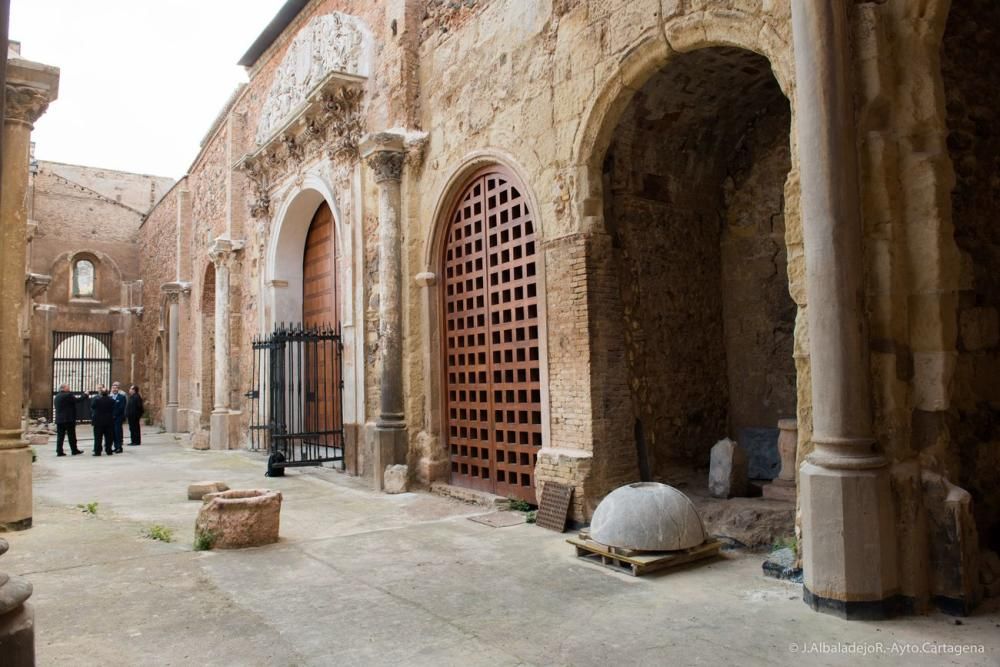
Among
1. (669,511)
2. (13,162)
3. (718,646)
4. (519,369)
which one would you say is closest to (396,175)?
(519,369)


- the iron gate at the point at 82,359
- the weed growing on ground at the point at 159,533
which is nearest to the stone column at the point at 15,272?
the weed growing on ground at the point at 159,533

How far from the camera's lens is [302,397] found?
508 inches

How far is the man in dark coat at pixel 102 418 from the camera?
576 inches

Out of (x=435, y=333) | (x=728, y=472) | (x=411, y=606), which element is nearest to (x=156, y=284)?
(x=435, y=333)

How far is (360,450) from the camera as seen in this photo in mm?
10250

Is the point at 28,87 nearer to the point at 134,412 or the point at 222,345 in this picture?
the point at 222,345

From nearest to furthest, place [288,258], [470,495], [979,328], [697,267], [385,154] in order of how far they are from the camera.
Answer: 1. [979,328]
2. [697,267]
3. [470,495]
4. [385,154]
5. [288,258]

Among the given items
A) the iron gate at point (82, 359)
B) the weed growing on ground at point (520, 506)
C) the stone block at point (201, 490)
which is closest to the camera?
the weed growing on ground at point (520, 506)

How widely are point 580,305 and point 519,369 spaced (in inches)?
52.5

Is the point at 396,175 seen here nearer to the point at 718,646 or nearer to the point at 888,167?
the point at 888,167

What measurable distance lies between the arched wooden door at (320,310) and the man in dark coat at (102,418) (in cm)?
477

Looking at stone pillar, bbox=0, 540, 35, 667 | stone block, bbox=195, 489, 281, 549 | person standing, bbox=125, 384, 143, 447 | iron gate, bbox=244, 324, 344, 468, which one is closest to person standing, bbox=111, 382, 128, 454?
person standing, bbox=125, 384, 143, 447

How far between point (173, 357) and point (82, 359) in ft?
30.7

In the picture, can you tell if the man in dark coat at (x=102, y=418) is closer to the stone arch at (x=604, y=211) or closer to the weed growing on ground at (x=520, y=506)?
the weed growing on ground at (x=520, y=506)
